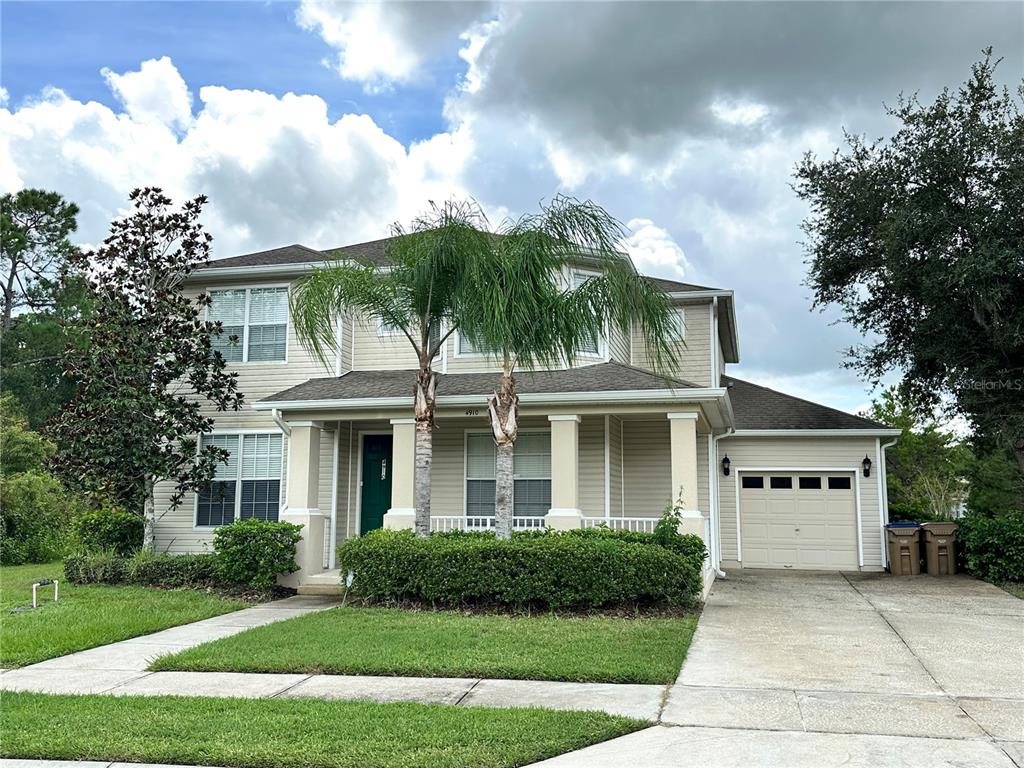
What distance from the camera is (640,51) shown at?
42.7 feet

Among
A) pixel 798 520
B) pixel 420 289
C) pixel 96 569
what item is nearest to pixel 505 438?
pixel 420 289

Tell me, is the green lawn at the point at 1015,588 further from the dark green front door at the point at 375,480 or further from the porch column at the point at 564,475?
the dark green front door at the point at 375,480

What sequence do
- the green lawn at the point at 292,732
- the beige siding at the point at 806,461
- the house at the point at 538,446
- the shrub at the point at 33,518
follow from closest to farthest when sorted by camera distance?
the green lawn at the point at 292,732 < the house at the point at 538,446 < the beige siding at the point at 806,461 < the shrub at the point at 33,518

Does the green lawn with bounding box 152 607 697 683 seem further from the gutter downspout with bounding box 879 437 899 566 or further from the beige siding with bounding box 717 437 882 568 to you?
the gutter downspout with bounding box 879 437 899 566

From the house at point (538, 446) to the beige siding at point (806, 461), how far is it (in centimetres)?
3

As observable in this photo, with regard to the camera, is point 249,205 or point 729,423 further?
point 249,205

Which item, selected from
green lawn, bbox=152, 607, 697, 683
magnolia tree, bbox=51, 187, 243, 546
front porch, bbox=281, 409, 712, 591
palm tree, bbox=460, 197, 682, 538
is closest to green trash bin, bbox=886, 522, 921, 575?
front porch, bbox=281, 409, 712, 591

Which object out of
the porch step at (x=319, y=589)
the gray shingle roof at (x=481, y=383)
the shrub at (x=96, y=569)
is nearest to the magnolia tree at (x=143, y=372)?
the shrub at (x=96, y=569)

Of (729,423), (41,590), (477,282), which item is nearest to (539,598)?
(477,282)

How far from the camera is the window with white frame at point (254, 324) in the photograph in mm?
15281

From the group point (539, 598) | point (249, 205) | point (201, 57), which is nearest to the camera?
point (539, 598)

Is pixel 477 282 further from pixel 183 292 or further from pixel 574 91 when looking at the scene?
pixel 183 292

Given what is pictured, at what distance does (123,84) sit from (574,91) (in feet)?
24.3

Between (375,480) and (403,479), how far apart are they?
2337mm
